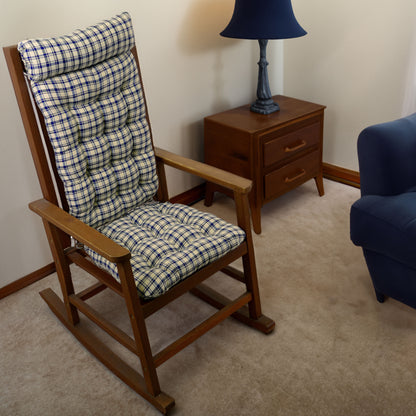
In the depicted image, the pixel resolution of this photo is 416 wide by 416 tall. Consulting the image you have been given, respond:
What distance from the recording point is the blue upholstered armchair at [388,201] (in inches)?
61.5

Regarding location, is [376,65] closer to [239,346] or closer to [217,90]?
[217,90]

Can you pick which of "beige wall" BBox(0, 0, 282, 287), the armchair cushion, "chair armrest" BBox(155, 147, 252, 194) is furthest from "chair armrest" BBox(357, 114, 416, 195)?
"beige wall" BBox(0, 0, 282, 287)

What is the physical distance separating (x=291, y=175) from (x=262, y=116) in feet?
1.09

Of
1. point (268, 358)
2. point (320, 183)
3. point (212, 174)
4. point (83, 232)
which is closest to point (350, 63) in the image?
point (320, 183)

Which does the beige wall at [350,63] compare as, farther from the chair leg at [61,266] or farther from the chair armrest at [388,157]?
the chair leg at [61,266]

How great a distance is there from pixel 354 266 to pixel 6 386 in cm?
141

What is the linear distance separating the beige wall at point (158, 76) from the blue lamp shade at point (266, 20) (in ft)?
1.05

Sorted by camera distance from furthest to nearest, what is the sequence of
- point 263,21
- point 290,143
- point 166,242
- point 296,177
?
point 296,177, point 290,143, point 263,21, point 166,242

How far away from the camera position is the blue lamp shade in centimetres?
205

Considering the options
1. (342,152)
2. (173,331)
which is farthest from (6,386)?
(342,152)

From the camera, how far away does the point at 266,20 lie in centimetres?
205

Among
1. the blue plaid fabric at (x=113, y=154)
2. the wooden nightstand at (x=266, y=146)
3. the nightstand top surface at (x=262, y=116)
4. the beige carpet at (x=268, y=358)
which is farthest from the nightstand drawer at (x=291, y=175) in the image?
the blue plaid fabric at (x=113, y=154)

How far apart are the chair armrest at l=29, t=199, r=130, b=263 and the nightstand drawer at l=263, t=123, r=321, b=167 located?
1066 mm

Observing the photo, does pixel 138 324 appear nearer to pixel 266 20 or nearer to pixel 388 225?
pixel 388 225
